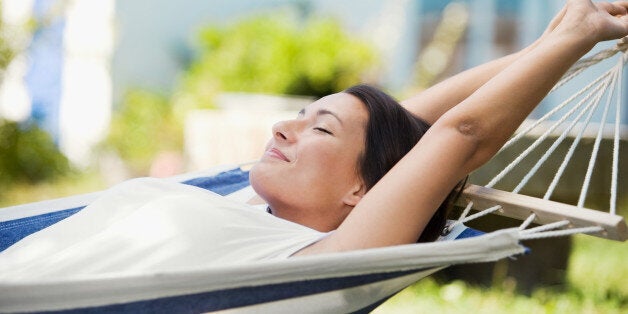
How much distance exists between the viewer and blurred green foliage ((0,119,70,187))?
22.1 feet

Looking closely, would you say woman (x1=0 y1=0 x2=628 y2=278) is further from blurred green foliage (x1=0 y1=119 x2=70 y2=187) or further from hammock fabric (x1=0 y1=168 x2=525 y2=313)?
blurred green foliage (x1=0 y1=119 x2=70 y2=187)

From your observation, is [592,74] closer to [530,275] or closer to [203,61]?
[203,61]

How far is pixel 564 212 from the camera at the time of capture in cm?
190

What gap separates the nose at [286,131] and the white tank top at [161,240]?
0.23 meters

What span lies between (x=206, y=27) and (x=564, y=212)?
23.4 ft

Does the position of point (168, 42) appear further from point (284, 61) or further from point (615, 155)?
point (615, 155)

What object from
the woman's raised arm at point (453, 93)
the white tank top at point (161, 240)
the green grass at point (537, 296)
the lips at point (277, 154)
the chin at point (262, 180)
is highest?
the woman's raised arm at point (453, 93)

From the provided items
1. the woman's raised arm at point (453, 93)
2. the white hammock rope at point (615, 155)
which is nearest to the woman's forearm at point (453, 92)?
the woman's raised arm at point (453, 93)

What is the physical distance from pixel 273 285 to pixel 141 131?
649 cm

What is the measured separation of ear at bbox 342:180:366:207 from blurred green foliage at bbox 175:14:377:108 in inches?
238

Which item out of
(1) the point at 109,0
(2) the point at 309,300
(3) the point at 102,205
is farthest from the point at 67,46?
(2) the point at 309,300

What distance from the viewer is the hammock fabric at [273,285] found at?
142 centimetres

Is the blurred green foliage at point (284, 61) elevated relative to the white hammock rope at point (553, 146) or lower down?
lower down

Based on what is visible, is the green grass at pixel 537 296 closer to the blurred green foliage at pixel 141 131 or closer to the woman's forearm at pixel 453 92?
the woman's forearm at pixel 453 92
